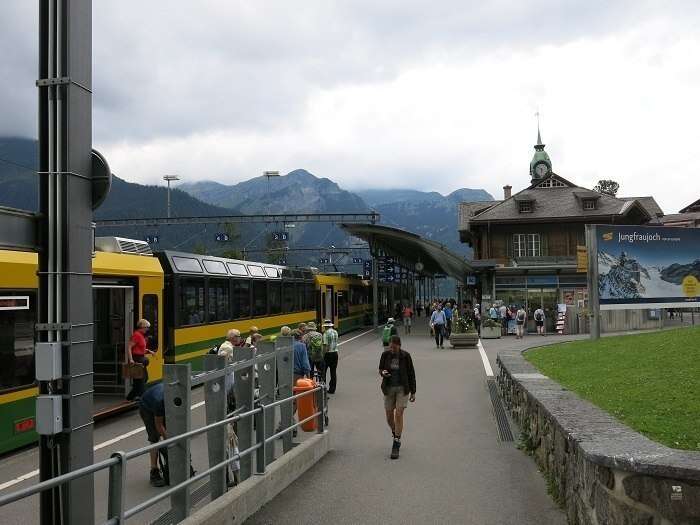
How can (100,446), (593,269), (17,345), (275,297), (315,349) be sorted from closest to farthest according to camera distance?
(17,345) < (100,446) < (315,349) < (275,297) < (593,269)

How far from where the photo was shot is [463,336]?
26.1 meters

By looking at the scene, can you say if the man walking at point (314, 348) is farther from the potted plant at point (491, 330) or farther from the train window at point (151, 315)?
the potted plant at point (491, 330)

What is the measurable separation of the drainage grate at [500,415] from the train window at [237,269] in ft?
23.7

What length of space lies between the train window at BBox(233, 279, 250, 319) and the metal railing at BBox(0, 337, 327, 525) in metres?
9.61

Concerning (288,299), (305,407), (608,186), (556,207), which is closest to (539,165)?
(608,186)

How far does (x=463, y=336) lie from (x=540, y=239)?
21.1m

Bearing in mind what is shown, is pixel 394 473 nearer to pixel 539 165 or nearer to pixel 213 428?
pixel 213 428

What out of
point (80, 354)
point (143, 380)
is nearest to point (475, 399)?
point (143, 380)

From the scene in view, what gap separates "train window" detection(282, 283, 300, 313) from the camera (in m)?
22.7

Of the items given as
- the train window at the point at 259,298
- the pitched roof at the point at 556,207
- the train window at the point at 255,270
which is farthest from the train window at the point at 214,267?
the pitched roof at the point at 556,207

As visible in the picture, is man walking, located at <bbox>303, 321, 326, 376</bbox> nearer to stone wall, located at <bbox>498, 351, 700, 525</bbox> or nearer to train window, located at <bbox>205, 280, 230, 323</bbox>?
train window, located at <bbox>205, 280, 230, 323</bbox>

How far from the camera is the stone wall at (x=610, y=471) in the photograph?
4.26 metres

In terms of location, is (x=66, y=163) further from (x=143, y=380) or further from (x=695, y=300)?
(x=695, y=300)

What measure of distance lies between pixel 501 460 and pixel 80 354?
5.89 meters
